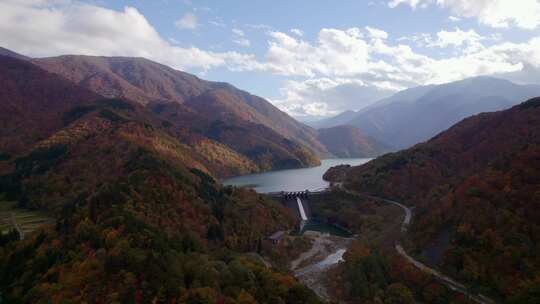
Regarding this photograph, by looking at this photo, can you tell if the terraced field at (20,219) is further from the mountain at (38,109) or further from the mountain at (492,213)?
the mountain at (492,213)

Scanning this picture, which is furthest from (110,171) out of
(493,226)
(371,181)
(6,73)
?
(6,73)

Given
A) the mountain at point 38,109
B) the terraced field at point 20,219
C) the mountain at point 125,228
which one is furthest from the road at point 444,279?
the mountain at point 38,109

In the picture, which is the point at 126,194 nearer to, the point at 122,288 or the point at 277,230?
the point at 122,288

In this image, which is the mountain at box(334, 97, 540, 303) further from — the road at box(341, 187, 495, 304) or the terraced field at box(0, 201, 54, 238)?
the terraced field at box(0, 201, 54, 238)

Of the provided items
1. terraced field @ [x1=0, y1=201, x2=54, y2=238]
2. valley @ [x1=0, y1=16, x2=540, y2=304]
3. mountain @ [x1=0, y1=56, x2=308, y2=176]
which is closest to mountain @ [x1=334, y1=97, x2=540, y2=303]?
valley @ [x1=0, y1=16, x2=540, y2=304]

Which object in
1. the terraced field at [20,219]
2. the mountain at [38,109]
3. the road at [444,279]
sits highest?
the mountain at [38,109]
